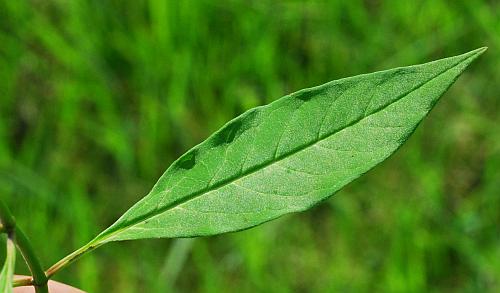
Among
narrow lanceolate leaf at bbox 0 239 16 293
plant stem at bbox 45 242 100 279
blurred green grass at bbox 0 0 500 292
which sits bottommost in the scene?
blurred green grass at bbox 0 0 500 292

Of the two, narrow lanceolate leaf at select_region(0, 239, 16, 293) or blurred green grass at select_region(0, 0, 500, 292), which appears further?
blurred green grass at select_region(0, 0, 500, 292)

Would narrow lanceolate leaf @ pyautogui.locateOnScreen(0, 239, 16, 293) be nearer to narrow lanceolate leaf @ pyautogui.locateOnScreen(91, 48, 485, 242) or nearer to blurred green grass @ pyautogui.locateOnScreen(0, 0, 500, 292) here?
narrow lanceolate leaf @ pyautogui.locateOnScreen(91, 48, 485, 242)

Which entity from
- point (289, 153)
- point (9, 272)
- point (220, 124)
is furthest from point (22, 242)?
point (220, 124)

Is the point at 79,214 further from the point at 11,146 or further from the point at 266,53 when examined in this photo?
the point at 266,53

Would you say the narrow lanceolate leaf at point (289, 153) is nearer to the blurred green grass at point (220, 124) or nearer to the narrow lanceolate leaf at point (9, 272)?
the narrow lanceolate leaf at point (9, 272)

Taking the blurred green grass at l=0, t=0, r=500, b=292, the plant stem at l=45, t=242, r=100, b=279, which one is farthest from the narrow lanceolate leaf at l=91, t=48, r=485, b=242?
the blurred green grass at l=0, t=0, r=500, b=292

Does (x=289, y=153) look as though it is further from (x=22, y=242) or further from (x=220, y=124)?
(x=220, y=124)

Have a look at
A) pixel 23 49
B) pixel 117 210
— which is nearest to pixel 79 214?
pixel 117 210

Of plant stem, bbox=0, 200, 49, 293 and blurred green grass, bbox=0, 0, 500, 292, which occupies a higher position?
plant stem, bbox=0, 200, 49, 293
